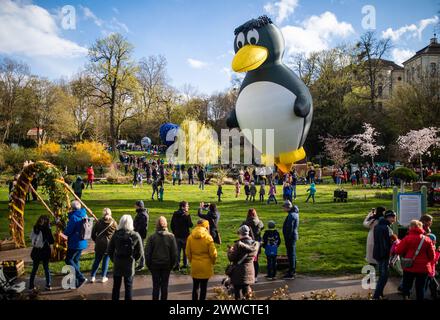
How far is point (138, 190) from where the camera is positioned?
24734 millimetres

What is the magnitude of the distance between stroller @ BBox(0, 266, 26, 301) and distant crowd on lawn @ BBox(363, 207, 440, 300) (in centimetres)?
614

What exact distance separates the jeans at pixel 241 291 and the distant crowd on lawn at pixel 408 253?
2.29m

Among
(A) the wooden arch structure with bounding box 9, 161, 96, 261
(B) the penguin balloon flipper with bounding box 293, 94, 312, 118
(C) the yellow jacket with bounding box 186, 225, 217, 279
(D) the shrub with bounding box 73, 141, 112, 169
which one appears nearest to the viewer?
(C) the yellow jacket with bounding box 186, 225, 217, 279

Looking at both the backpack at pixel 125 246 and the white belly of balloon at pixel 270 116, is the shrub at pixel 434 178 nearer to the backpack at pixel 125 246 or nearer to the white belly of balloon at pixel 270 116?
the white belly of balloon at pixel 270 116

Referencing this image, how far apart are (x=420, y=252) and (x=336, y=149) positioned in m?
32.5

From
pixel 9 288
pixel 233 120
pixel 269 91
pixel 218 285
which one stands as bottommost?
pixel 218 285

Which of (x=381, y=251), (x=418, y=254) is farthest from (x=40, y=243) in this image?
(x=418, y=254)

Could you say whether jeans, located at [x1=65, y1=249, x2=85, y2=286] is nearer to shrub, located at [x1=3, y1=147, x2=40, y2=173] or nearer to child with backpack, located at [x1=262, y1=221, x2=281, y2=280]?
child with backpack, located at [x1=262, y1=221, x2=281, y2=280]

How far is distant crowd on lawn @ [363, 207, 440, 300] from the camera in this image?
6340mm

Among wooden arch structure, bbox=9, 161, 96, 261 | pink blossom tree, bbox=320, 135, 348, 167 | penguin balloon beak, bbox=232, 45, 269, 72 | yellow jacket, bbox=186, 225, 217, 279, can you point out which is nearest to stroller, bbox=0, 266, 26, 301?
wooden arch structure, bbox=9, 161, 96, 261

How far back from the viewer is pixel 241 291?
6492 millimetres

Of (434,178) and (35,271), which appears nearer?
(35,271)

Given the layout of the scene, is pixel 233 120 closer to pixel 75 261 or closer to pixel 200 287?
pixel 75 261

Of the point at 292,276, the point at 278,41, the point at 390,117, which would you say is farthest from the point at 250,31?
the point at 390,117
